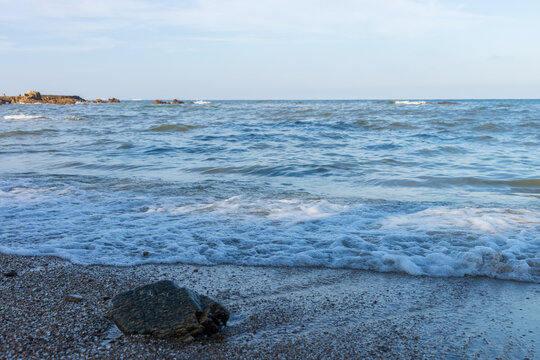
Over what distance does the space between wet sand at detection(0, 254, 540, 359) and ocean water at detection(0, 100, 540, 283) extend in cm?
22

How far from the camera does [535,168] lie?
7.36 meters

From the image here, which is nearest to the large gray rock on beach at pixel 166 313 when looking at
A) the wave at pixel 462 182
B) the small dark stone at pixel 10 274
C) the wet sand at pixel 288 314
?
the wet sand at pixel 288 314

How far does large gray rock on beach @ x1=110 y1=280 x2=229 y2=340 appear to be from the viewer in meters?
2.10

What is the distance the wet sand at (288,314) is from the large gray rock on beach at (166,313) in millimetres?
56

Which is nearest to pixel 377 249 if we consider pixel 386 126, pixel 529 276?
pixel 529 276

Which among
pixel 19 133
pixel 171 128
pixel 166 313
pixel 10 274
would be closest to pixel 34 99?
pixel 19 133

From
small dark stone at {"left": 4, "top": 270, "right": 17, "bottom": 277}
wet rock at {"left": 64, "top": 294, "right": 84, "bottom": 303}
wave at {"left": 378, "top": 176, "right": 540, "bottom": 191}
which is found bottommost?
wet rock at {"left": 64, "top": 294, "right": 84, "bottom": 303}

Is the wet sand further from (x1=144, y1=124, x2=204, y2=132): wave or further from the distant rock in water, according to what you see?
the distant rock in water

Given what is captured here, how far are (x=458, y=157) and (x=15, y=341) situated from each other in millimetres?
8833

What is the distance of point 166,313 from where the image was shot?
2.16 meters

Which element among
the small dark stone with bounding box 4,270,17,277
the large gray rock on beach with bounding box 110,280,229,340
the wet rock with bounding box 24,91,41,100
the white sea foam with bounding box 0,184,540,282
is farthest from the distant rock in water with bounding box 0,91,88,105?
the large gray rock on beach with bounding box 110,280,229,340

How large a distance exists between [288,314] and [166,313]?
709mm

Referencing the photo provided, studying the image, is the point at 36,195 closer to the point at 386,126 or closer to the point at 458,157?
the point at 458,157

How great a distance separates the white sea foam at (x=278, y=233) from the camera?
3246 mm
